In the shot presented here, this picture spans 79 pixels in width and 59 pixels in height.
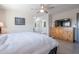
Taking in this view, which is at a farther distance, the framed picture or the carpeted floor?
the carpeted floor

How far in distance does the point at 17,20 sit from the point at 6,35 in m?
0.26

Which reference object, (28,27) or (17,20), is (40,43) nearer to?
(28,27)

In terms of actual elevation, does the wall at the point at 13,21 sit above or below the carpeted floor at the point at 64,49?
above

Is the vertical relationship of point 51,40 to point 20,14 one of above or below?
below

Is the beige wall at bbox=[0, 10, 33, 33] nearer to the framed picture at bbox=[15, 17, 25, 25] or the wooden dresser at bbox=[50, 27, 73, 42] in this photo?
the framed picture at bbox=[15, 17, 25, 25]

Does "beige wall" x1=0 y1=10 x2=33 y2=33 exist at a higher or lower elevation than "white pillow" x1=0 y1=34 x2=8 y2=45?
higher

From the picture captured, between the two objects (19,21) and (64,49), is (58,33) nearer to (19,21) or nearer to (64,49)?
(64,49)

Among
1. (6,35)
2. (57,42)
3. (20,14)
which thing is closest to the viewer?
(20,14)

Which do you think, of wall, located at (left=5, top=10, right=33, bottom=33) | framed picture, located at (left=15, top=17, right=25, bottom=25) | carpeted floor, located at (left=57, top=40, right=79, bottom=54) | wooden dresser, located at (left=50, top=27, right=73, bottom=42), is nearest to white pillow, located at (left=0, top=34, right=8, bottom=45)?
wall, located at (left=5, top=10, right=33, bottom=33)

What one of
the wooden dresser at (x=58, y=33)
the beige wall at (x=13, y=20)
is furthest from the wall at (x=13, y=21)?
the wooden dresser at (x=58, y=33)

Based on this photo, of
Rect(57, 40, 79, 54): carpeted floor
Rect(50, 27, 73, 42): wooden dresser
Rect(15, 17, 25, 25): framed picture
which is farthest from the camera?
Rect(57, 40, 79, 54): carpeted floor

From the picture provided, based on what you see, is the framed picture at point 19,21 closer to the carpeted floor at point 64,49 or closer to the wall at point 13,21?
the wall at point 13,21

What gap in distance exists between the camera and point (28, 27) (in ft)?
4.43
